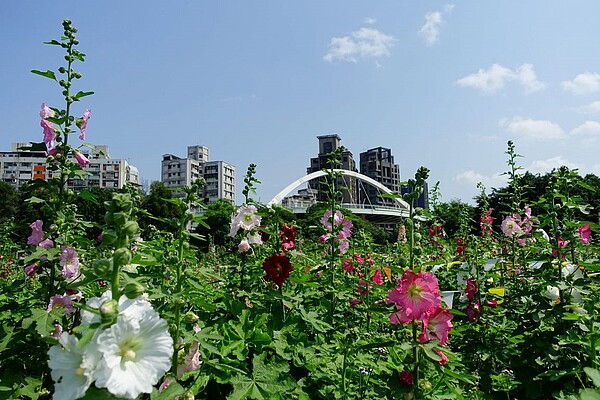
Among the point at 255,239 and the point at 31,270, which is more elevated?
the point at 255,239

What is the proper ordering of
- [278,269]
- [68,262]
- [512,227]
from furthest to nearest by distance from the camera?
[512,227]
[278,269]
[68,262]

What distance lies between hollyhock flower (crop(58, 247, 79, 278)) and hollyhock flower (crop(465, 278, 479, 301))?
345 centimetres

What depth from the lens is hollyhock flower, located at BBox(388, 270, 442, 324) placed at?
216cm

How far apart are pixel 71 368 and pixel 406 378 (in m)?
1.57

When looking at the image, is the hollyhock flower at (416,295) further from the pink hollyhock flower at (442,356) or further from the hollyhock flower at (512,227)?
the hollyhock flower at (512,227)

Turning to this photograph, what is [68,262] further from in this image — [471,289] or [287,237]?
[471,289]

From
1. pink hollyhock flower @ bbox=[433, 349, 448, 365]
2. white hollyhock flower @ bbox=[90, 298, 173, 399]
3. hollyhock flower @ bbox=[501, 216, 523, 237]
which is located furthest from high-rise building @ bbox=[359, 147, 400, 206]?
white hollyhock flower @ bbox=[90, 298, 173, 399]

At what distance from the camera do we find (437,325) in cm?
224

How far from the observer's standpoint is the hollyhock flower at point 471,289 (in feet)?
14.0

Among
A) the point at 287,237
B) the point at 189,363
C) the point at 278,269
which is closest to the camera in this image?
the point at 189,363

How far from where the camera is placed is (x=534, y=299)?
356 centimetres

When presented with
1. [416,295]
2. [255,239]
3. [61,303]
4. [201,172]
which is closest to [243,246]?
[255,239]

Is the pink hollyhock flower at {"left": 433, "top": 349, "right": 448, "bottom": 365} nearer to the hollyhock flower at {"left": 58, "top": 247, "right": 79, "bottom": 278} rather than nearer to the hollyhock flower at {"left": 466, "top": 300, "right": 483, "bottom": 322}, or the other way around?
the hollyhock flower at {"left": 466, "top": 300, "right": 483, "bottom": 322}

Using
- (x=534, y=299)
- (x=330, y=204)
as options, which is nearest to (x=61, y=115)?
(x=330, y=204)
